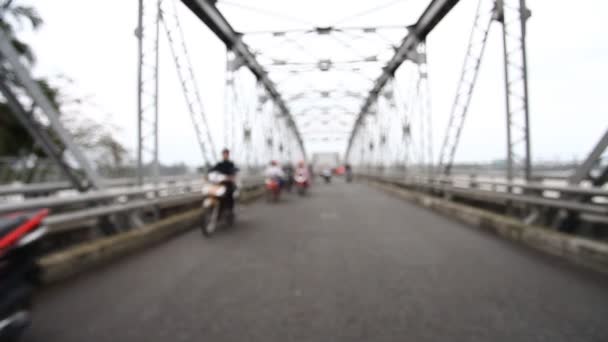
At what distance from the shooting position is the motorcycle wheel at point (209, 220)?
20.6ft

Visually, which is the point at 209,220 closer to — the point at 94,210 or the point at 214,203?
the point at 214,203

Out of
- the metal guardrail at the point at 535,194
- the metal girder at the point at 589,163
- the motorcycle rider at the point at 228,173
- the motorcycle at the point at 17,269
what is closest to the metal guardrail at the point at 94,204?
the motorcycle rider at the point at 228,173

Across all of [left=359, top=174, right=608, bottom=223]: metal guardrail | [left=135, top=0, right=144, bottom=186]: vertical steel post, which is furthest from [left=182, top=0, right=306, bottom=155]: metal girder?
[left=359, top=174, right=608, bottom=223]: metal guardrail

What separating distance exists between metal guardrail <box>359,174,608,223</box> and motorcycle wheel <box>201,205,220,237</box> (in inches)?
215

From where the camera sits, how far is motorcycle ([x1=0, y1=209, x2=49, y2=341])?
6.37ft

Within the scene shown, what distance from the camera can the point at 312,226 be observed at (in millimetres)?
7223

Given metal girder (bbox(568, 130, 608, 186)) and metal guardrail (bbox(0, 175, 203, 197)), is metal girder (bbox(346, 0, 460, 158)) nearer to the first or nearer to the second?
metal girder (bbox(568, 130, 608, 186))

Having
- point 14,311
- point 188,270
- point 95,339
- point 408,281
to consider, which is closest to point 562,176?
point 408,281

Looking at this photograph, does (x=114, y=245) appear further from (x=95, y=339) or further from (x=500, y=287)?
(x=500, y=287)

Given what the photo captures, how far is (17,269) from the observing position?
206 centimetres

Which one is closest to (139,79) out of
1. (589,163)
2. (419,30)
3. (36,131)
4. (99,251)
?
(36,131)

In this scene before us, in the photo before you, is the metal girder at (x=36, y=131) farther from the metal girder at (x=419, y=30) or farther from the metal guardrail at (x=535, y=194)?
the metal girder at (x=419, y=30)

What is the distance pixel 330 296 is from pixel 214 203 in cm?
406

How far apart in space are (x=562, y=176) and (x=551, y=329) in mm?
3731
